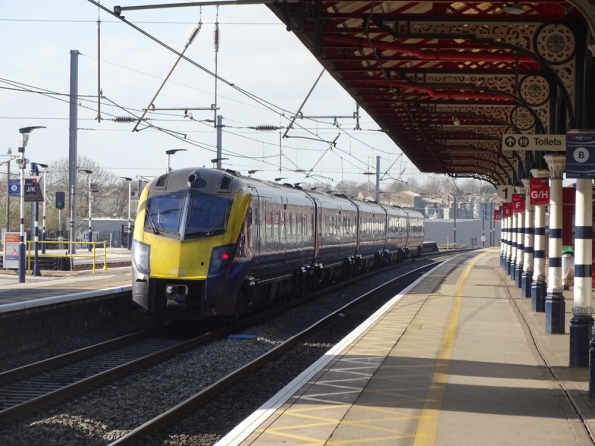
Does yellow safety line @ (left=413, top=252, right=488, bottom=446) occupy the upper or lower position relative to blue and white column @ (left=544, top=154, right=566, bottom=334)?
lower

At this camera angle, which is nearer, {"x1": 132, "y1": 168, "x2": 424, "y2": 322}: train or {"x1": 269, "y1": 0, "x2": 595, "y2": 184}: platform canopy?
→ {"x1": 269, "y1": 0, "x2": 595, "y2": 184}: platform canopy

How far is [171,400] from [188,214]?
640 centimetres

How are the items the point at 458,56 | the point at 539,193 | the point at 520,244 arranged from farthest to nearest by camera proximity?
the point at 520,244, the point at 539,193, the point at 458,56

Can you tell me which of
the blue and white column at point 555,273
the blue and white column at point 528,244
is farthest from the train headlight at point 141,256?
the blue and white column at point 528,244

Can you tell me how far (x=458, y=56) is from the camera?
16.7 meters

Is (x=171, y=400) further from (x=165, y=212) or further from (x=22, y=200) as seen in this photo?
(x=22, y=200)

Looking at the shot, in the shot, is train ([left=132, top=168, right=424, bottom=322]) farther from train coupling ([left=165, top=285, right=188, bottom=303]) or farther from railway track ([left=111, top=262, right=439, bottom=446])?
railway track ([left=111, top=262, right=439, bottom=446])

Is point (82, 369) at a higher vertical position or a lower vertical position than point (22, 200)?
lower

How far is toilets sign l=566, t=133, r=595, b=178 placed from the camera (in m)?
11.3

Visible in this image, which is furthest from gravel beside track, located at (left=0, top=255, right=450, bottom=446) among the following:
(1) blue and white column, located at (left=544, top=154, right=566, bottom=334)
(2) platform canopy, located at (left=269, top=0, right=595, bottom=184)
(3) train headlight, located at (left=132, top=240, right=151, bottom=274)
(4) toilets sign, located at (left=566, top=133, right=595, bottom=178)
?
(2) platform canopy, located at (left=269, top=0, right=595, bottom=184)

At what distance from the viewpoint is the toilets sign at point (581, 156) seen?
1128cm

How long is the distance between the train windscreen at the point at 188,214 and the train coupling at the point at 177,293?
3.07 feet

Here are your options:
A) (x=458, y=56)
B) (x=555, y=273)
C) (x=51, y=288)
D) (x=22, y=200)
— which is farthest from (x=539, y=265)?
(x=22, y=200)

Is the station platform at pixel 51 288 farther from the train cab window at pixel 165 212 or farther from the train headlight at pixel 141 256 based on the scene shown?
the train cab window at pixel 165 212
